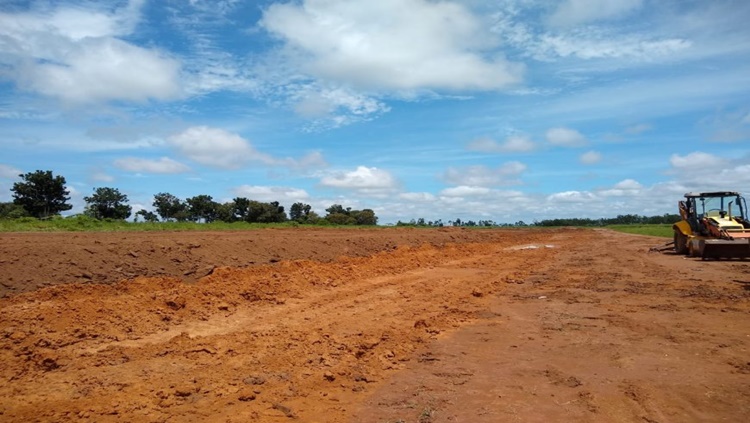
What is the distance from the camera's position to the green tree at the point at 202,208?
5206 centimetres

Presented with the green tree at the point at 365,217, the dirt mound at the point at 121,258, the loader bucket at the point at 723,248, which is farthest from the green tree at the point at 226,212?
the loader bucket at the point at 723,248

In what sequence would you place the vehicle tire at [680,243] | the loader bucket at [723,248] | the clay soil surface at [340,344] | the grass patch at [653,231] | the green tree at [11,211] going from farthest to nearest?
1. the grass patch at [653,231]
2. the green tree at [11,211]
3. the vehicle tire at [680,243]
4. the loader bucket at [723,248]
5. the clay soil surface at [340,344]

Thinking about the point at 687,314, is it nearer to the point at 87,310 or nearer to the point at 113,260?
the point at 87,310

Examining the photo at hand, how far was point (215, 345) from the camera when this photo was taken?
7270 mm

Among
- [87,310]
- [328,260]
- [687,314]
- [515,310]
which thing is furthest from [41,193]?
[687,314]

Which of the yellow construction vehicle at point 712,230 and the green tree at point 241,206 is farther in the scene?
the green tree at point 241,206

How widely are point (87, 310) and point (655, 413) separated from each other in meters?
8.17

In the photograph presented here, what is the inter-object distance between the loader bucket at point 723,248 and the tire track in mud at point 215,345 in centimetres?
1135

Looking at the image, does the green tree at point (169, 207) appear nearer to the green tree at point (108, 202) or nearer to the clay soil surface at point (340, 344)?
the green tree at point (108, 202)

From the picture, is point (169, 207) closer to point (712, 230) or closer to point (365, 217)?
point (365, 217)

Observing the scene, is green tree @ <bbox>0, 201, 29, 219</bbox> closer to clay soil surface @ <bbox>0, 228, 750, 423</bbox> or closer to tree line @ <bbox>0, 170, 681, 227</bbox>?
tree line @ <bbox>0, 170, 681, 227</bbox>

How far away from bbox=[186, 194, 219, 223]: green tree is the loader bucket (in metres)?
43.7

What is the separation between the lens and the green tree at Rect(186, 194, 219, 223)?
5206cm

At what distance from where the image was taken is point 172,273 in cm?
1170
